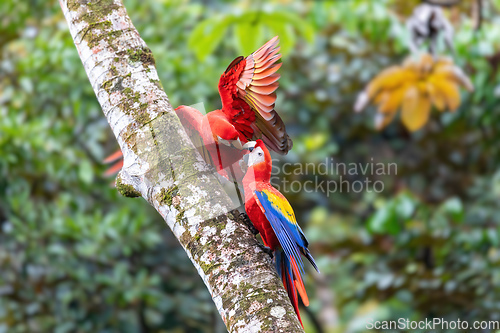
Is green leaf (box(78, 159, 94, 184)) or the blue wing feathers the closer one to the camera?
the blue wing feathers

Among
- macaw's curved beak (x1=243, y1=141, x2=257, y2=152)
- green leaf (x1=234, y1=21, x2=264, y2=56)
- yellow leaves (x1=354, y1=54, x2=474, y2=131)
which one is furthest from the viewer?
yellow leaves (x1=354, y1=54, x2=474, y2=131)

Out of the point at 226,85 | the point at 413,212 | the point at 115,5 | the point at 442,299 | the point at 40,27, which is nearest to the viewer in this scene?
the point at 226,85

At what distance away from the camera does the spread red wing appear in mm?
622

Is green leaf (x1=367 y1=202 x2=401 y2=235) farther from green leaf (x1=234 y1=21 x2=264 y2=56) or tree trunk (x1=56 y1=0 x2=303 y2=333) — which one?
tree trunk (x1=56 y1=0 x2=303 y2=333)

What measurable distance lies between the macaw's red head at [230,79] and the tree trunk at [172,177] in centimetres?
10

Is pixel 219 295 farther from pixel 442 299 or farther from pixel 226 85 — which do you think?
pixel 442 299

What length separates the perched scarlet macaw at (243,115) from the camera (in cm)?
63

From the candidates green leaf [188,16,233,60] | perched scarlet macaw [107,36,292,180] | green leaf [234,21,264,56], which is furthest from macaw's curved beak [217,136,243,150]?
green leaf [188,16,233,60]

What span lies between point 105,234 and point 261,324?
137 cm

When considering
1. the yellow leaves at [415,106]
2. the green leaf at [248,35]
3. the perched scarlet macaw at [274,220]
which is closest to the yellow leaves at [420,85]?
the yellow leaves at [415,106]

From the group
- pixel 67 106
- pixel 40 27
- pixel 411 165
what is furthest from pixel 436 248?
pixel 40 27

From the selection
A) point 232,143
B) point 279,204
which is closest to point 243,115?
point 232,143

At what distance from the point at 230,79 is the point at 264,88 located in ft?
0.27

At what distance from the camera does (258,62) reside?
2.11 ft
